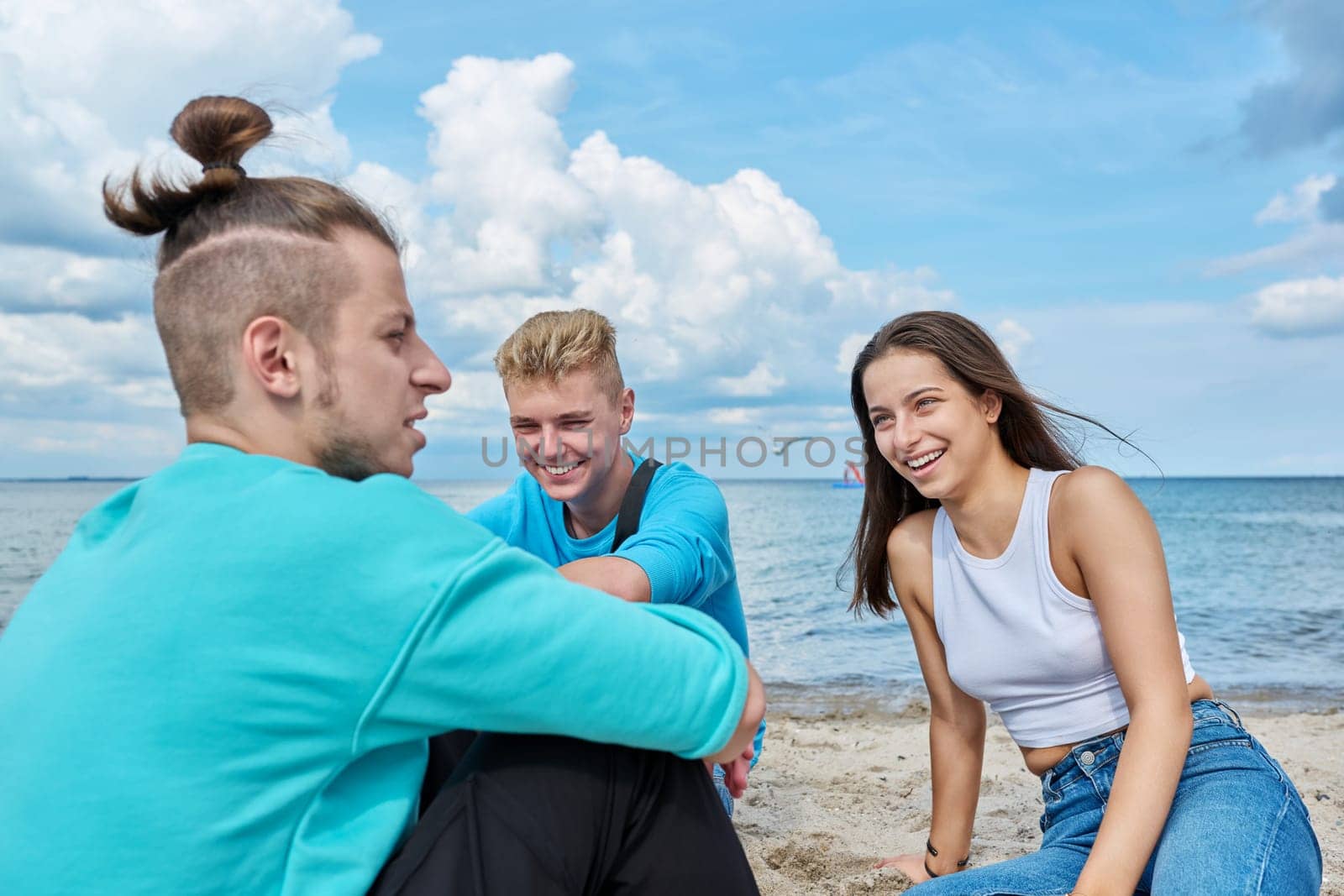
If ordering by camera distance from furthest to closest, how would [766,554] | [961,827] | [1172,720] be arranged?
[766,554] → [961,827] → [1172,720]

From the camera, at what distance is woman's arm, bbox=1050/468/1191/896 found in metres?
2.45

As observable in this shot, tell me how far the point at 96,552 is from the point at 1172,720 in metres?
2.50

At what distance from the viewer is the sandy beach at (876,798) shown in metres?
3.80

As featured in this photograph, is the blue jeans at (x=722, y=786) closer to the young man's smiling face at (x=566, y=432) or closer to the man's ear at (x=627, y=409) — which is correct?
the young man's smiling face at (x=566, y=432)

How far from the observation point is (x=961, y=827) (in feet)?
10.8

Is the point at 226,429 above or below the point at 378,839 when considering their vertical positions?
above

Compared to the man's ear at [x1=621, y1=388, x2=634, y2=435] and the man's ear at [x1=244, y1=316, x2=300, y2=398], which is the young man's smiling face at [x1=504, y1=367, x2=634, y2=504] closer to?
the man's ear at [x1=621, y1=388, x2=634, y2=435]

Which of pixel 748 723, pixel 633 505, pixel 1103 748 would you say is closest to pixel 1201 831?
pixel 1103 748

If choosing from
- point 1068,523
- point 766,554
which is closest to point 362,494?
point 1068,523

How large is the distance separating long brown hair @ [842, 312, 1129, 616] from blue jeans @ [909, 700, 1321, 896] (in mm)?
898

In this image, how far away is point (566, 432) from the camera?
136 inches

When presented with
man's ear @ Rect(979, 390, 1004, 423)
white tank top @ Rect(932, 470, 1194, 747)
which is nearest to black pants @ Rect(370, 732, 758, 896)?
white tank top @ Rect(932, 470, 1194, 747)

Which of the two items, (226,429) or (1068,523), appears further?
(1068,523)

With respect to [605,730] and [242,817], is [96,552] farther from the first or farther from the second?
[605,730]
